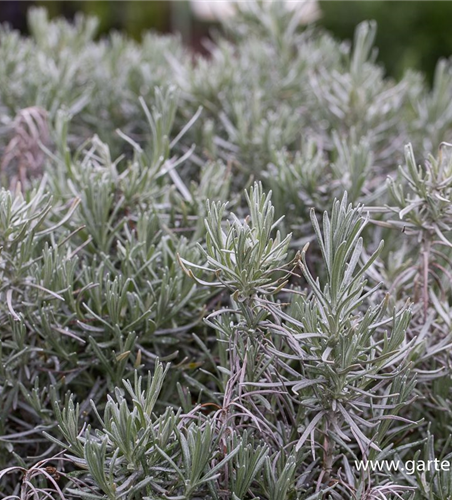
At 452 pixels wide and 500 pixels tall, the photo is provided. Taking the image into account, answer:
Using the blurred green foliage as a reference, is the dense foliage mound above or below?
above

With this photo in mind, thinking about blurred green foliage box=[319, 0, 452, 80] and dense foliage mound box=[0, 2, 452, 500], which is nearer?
dense foliage mound box=[0, 2, 452, 500]

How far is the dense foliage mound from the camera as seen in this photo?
4.39 feet

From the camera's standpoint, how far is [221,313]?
1.45 m

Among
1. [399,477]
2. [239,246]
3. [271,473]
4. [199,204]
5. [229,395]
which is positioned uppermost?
[239,246]

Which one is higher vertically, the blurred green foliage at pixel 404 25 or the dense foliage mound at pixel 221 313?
the dense foliage mound at pixel 221 313

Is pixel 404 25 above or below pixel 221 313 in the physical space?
below

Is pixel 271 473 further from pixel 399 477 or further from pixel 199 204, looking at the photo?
pixel 199 204

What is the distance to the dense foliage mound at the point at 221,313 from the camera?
134cm

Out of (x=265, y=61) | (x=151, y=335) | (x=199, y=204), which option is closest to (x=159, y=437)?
(x=151, y=335)

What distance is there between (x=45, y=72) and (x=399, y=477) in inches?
76.6

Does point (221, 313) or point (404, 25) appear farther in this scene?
point (404, 25)

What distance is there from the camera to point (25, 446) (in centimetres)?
171

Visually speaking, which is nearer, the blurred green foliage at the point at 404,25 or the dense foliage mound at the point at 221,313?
the dense foliage mound at the point at 221,313

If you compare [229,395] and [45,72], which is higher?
[45,72]
